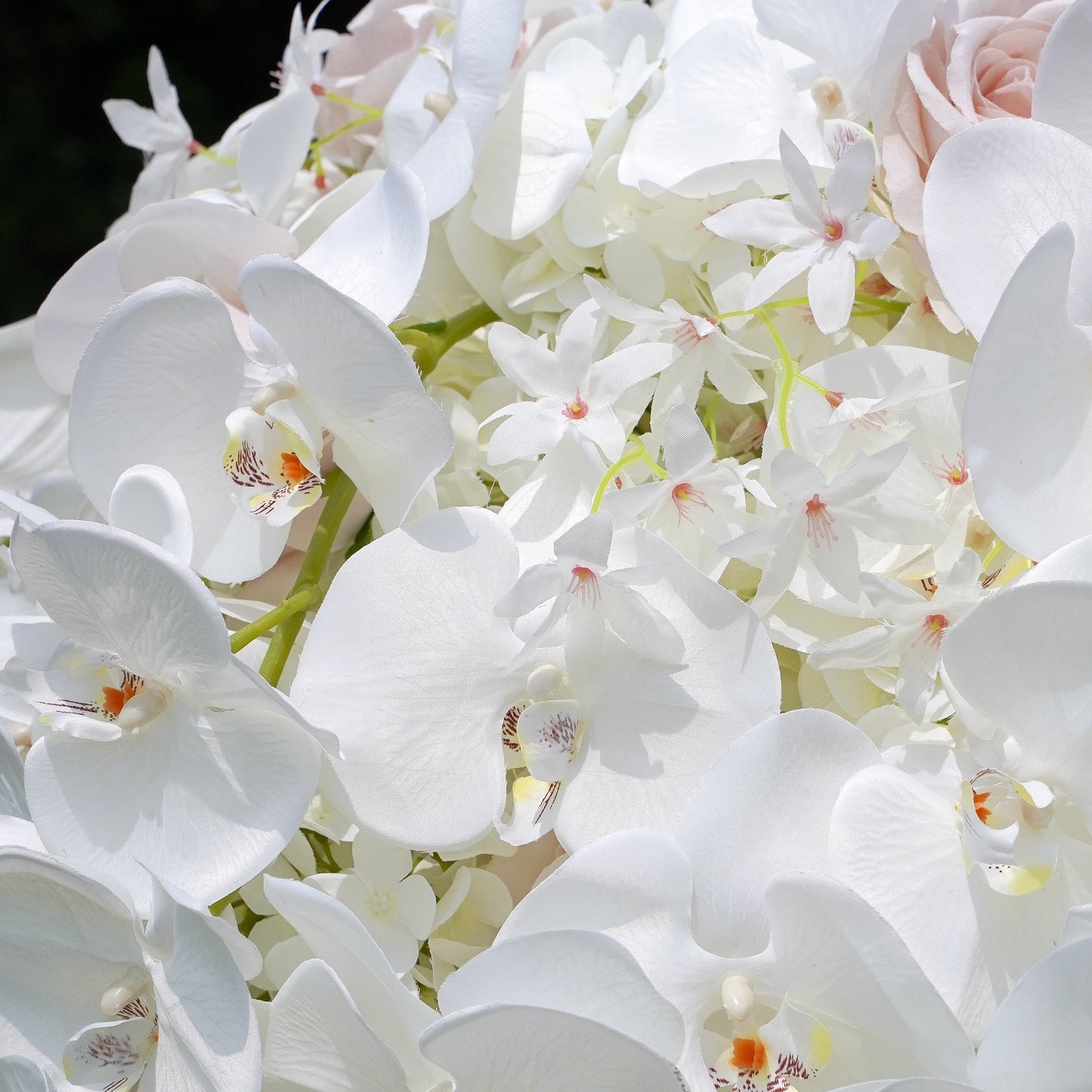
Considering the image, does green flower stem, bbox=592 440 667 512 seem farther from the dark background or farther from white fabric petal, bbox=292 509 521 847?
the dark background

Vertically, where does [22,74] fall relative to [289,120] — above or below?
below

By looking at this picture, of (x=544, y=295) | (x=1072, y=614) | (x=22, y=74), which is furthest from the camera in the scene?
(x=22, y=74)

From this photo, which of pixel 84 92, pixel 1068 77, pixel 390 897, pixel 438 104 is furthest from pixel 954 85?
pixel 84 92

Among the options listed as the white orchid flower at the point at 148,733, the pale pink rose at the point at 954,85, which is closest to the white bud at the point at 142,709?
the white orchid flower at the point at 148,733

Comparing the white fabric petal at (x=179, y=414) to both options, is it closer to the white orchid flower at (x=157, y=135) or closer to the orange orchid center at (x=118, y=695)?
the orange orchid center at (x=118, y=695)

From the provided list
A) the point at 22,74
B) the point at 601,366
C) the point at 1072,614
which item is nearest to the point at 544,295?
the point at 601,366

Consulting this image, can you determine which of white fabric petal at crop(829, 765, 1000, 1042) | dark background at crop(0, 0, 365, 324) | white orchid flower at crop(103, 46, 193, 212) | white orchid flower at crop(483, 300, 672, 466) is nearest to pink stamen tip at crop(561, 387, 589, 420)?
white orchid flower at crop(483, 300, 672, 466)

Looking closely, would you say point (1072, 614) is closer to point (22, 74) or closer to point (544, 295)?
point (544, 295)
